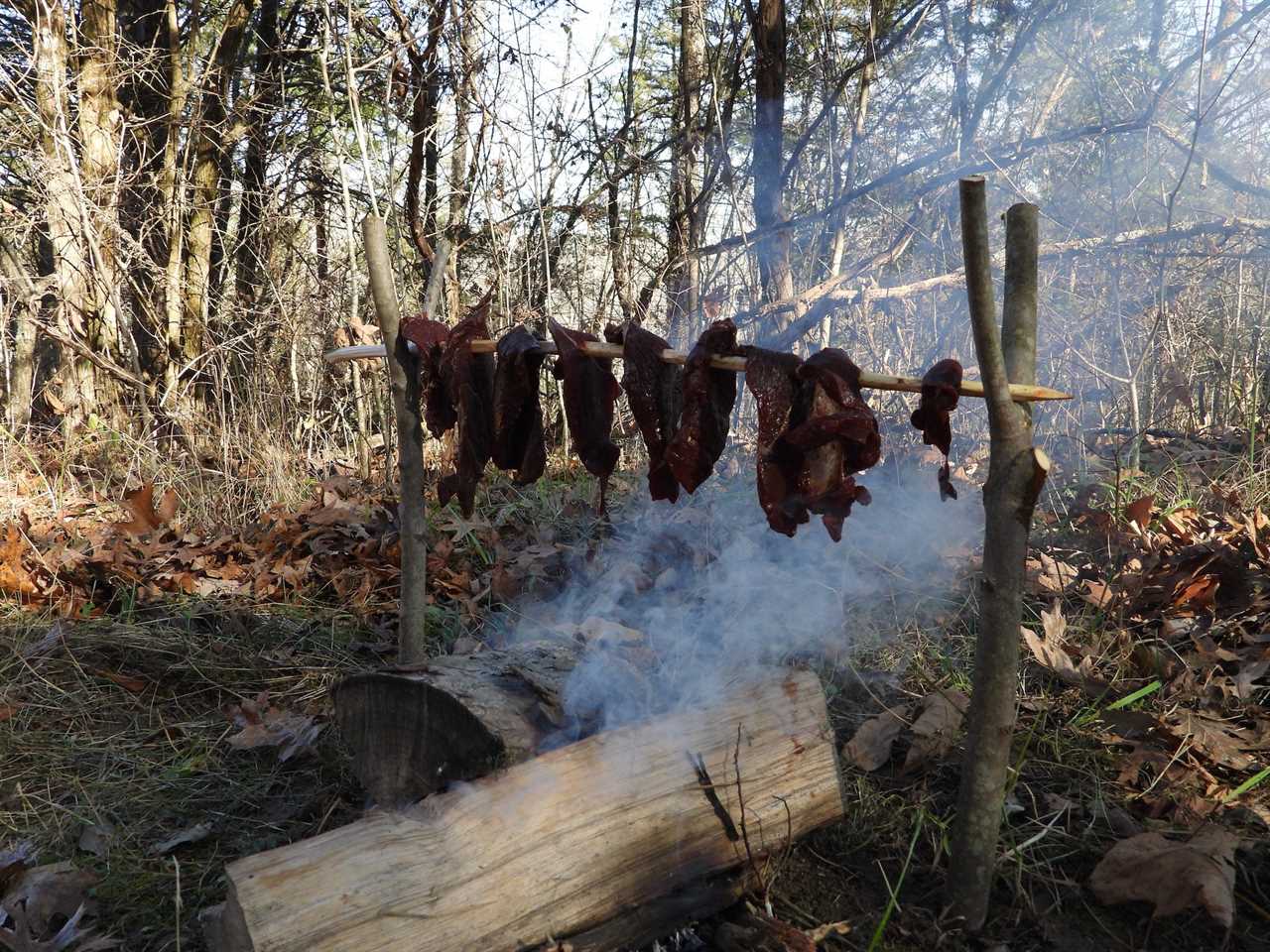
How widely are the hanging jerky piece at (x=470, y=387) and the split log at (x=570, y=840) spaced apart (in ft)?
2.69

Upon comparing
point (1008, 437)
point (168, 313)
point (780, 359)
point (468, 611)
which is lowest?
point (468, 611)

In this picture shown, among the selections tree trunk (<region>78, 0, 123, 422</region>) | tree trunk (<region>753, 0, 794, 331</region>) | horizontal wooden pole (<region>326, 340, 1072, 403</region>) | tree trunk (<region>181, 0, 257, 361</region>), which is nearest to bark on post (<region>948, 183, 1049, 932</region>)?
horizontal wooden pole (<region>326, 340, 1072, 403</region>)

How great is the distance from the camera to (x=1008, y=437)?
1.70 m

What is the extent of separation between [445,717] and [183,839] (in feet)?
3.40

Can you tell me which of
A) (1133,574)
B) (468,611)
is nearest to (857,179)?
(1133,574)

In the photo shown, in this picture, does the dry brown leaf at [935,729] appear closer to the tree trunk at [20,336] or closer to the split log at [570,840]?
the split log at [570,840]

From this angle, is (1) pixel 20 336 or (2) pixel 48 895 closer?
(2) pixel 48 895

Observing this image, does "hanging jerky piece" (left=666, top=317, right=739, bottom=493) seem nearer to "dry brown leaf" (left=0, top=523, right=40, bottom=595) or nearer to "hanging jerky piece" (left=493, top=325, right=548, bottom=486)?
"hanging jerky piece" (left=493, top=325, right=548, bottom=486)

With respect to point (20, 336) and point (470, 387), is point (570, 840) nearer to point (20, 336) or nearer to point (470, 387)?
point (470, 387)

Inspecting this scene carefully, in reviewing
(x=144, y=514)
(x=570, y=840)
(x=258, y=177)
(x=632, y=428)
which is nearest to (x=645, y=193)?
(x=632, y=428)

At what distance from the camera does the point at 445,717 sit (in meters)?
1.98

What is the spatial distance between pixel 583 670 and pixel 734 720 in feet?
1.41

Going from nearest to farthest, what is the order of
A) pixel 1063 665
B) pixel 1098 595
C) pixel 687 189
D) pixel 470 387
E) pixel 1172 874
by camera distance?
pixel 1172 874 → pixel 470 387 → pixel 1063 665 → pixel 1098 595 → pixel 687 189

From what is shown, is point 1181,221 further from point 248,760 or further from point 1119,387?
point 248,760
